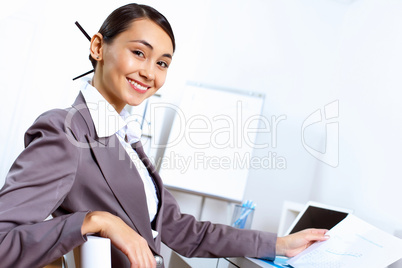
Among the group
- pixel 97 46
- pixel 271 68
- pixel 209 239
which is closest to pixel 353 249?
pixel 209 239

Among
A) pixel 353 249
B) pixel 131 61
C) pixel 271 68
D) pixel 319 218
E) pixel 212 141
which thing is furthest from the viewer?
pixel 271 68

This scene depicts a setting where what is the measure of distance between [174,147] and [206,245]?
126 centimetres

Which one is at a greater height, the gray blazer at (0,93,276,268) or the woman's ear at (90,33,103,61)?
the woman's ear at (90,33,103,61)

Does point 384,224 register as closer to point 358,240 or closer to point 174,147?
point 358,240

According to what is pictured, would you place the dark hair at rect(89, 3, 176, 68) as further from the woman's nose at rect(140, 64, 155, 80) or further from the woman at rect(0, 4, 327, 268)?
the woman's nose at rect(140, 64, 155, 80)

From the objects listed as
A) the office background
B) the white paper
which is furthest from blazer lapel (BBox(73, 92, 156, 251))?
the office background

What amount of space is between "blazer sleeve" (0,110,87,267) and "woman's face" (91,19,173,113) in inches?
11.0

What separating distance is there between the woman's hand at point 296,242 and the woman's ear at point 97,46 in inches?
28.6

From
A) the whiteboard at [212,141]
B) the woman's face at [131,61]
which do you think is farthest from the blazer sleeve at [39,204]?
the whiteboard at [212,141]

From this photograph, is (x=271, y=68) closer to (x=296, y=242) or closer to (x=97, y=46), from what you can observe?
(x=296, y=242)

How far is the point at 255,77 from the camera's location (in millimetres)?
2779

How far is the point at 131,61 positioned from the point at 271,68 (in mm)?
1816

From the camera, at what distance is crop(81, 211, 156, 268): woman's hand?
81 centimetres

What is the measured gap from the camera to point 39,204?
0.80m
